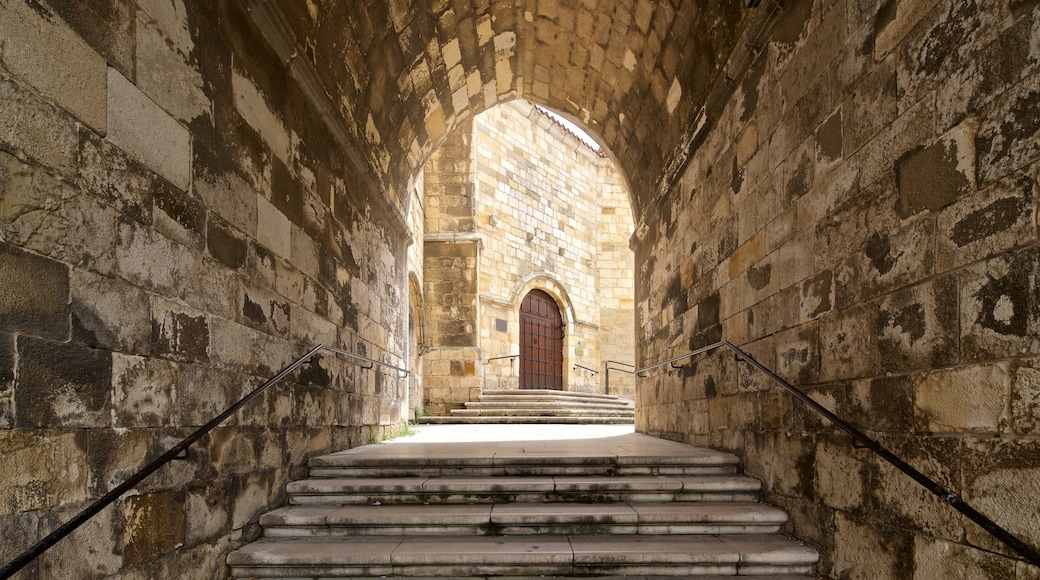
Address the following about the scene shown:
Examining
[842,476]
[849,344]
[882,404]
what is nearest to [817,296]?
[849,344]

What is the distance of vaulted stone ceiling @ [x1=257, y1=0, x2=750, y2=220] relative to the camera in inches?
151

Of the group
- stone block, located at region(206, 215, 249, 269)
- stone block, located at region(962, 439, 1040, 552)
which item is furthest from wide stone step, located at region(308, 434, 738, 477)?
stone block, located at region(962, 439, 1040, 552)

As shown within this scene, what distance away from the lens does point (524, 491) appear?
3256mm

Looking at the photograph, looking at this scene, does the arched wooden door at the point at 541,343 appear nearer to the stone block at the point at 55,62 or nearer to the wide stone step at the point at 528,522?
the wide stone step at the point at 528,522

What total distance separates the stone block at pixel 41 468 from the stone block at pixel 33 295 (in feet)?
0.95

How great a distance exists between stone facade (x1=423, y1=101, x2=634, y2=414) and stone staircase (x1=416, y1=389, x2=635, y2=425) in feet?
1.68

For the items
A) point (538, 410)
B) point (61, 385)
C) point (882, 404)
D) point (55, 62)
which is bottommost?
point (538, 410)

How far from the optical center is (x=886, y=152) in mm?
2139

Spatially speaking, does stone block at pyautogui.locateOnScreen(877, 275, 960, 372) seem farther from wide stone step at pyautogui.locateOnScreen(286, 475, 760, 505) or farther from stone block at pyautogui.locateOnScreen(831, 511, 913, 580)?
wide stone step at pyautogui.locateOnScreen(286, 475, 760, 505)

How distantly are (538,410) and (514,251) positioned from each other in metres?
4.12

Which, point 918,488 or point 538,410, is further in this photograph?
point 538,410

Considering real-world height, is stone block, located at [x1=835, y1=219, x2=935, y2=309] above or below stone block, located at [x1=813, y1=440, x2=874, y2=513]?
above

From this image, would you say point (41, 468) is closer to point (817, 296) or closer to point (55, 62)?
point (55, 62)

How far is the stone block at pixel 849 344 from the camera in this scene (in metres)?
2.22
